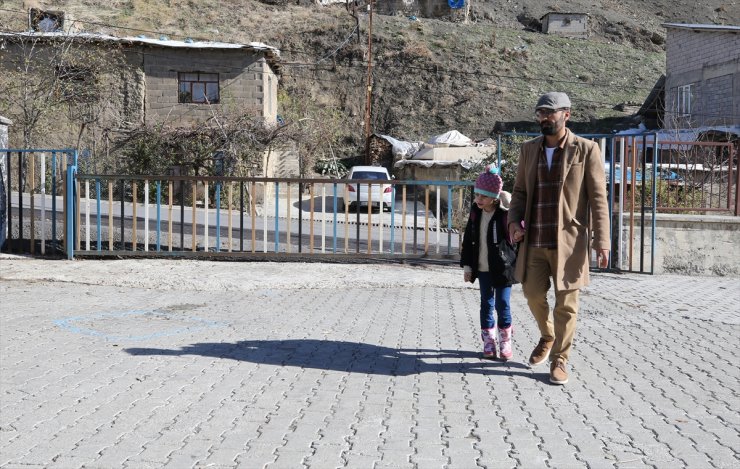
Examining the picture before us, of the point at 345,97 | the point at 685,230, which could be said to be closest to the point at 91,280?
the point at 685,230

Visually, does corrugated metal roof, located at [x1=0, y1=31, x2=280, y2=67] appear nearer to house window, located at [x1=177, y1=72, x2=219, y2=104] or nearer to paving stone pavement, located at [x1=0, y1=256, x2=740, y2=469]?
house window, located at [x1=177, y1=72, x2=219, y2=104]

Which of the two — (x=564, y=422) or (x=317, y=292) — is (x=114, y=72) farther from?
(x=564, y=422)

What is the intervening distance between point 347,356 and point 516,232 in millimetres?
1581

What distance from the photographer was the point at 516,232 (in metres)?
5.48

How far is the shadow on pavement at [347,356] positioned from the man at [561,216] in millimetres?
539

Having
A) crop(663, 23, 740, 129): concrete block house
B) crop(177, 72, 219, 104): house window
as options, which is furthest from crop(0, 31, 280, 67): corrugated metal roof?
crop(663, 23, 740, 129): concrete block house

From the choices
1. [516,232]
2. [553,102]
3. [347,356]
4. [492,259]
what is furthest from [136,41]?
[553,102]

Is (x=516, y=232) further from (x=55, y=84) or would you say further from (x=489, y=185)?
(x=55, y=84)

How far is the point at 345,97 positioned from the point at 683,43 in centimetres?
1783

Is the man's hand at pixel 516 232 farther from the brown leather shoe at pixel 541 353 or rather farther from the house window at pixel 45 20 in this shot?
the house window at pixel 45 20

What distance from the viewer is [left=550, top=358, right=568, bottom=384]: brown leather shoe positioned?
5.23 meters

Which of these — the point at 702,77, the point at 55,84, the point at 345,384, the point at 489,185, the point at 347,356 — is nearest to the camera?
the point at 345,384

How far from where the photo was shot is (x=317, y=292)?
9375 mm

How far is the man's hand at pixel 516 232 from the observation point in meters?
5.45
